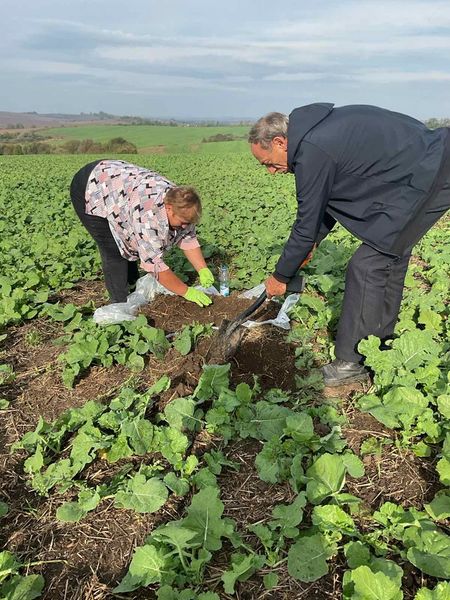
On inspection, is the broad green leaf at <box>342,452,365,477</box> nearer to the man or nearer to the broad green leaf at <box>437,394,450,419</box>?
the broad green leaf at <box>437,394,450,419</box>

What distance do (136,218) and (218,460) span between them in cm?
195

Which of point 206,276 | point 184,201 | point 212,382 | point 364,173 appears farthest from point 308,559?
point 206,276

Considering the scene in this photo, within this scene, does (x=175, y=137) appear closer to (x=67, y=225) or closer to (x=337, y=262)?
(x=67, y=225)

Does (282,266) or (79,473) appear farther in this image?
(282,266)

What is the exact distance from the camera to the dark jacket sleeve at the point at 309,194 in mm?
2684

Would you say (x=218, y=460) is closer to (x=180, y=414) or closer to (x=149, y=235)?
(x=180, y=414)

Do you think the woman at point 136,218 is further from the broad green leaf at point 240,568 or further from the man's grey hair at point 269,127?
the broad green leaf at point 240,568

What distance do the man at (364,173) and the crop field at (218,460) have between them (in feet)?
1.99

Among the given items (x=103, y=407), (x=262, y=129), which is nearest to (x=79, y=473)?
(x=103, y=407)

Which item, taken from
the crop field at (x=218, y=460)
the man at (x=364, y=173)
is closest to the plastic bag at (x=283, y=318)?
the crop field at (x=218, y=460)

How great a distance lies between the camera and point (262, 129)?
2.76m

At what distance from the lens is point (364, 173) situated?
2812 mm

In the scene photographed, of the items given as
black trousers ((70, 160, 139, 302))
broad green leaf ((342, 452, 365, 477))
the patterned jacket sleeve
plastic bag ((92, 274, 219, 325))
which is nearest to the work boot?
broad green leaf ((342, 452, 365, 477))

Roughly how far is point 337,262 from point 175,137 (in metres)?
40.3
